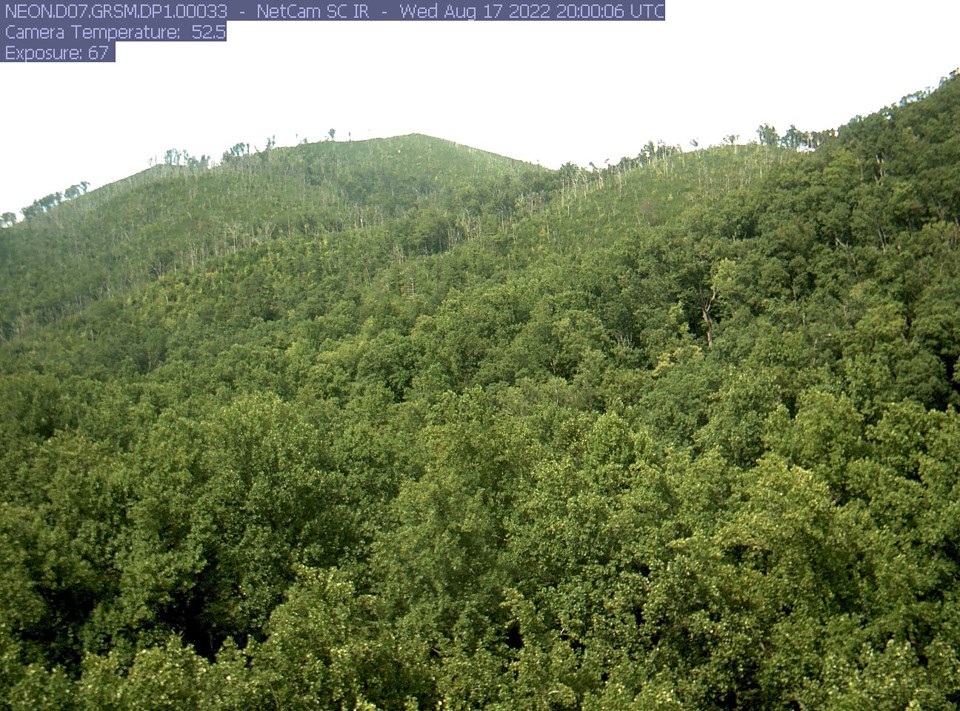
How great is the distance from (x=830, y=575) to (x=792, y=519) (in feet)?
7.33

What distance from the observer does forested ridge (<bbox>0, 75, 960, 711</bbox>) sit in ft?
74.2

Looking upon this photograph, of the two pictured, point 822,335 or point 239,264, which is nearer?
point 822,335

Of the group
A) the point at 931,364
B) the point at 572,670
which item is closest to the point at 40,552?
the point at 572,670

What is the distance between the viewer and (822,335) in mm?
65250

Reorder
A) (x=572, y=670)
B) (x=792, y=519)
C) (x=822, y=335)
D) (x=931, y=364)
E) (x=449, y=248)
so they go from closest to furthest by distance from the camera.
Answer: (x=572, y=670), (x=792, y=519), (x=931, y=364), (x=822, y=335), (x=449, y=248)

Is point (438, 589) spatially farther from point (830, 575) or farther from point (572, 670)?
point (830, 575)

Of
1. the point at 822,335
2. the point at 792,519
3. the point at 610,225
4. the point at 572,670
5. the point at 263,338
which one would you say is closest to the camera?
the point at 572,670

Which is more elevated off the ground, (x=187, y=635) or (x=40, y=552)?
(x=40, y=552)

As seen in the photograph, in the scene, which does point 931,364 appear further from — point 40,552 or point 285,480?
point 40,552

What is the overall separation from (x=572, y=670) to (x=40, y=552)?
20.7 meters

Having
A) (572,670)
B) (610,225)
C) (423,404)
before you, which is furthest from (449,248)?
(572,670)

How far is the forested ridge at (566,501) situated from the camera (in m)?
22.6

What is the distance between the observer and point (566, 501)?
99.1ft

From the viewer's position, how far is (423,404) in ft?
199
